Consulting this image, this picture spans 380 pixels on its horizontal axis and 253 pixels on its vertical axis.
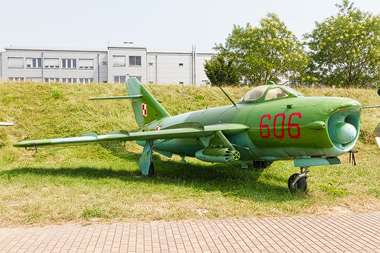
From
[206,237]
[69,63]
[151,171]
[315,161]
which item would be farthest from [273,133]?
[69,63]

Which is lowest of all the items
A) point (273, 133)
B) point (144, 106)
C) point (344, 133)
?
point (273, 133)

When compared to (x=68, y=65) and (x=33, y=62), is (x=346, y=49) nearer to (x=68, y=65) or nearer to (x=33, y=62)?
(x=68, y=65)

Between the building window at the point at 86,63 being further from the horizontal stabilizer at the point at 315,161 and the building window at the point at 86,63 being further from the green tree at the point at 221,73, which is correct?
the horizontal stabilizer at the point at 315,161

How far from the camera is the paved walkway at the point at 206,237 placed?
4465 millimetres

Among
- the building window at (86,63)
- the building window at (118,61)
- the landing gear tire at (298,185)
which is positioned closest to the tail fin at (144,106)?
the landing gear tire at (298,185)

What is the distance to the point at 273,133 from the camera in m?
8.18

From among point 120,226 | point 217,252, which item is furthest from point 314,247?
point 120,226

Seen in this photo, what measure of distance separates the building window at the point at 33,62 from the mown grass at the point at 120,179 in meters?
28.0

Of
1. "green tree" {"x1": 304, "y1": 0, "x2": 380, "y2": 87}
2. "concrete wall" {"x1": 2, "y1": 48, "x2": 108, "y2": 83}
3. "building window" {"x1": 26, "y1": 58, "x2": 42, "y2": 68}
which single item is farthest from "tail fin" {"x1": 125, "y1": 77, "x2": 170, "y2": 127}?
"building window" {"x1": 26, "y1": 58, "x2": 42, "y2": 68}

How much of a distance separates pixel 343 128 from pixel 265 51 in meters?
27.5

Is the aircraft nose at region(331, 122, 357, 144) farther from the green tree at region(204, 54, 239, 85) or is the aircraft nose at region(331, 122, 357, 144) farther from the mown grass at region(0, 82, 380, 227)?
the green tree at region(204, 54, 239, 85)

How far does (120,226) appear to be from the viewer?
17.6 ft

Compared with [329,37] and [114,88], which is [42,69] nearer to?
[114,88]

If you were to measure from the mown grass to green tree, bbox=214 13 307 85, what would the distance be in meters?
13.6
